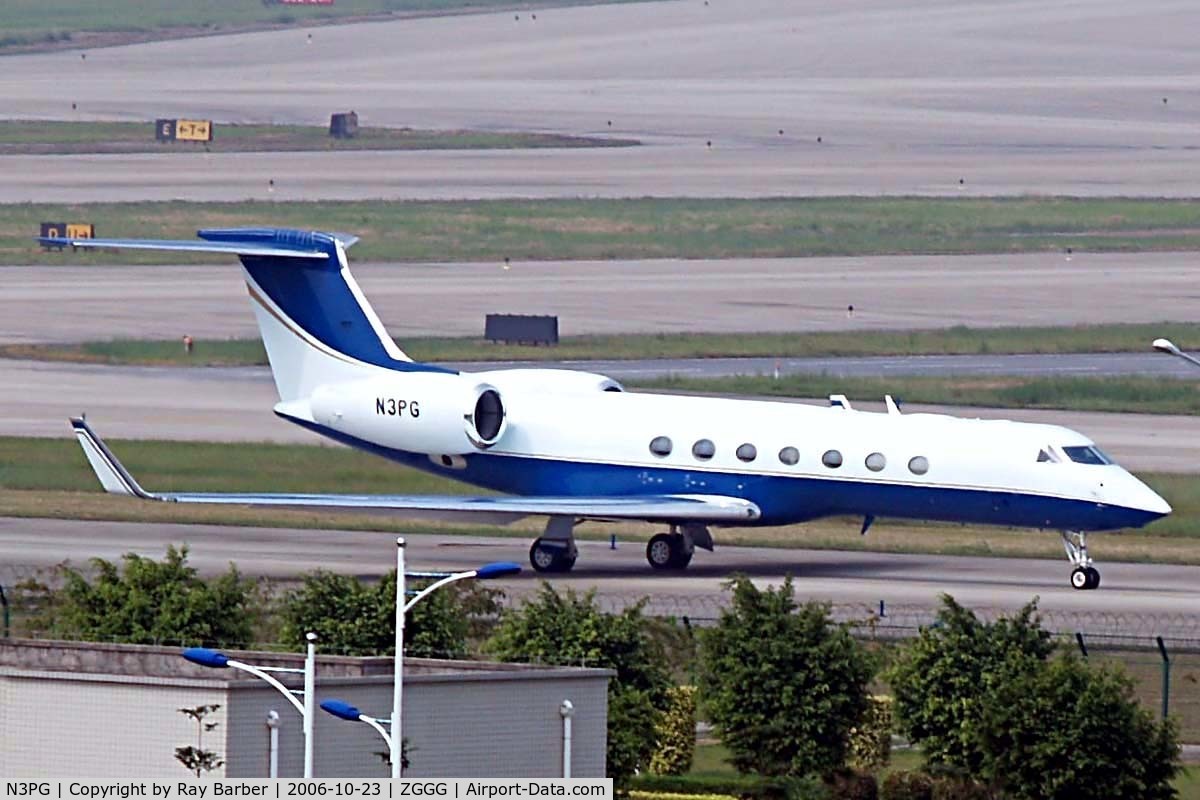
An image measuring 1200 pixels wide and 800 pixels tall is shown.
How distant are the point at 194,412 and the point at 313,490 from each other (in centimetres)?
1016

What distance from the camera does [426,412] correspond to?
4547cm

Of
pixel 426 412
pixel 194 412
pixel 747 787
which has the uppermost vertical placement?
pixel 194 412

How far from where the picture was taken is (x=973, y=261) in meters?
97.7

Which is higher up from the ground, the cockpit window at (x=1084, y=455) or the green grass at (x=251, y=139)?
the green grass at (x=251, y=139)

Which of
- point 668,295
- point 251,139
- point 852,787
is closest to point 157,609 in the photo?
point 852,787

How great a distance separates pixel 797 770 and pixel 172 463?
26.2m

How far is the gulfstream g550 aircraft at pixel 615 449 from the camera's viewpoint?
4278 cm

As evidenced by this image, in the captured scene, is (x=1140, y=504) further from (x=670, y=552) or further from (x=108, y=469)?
(x=108, y=469)

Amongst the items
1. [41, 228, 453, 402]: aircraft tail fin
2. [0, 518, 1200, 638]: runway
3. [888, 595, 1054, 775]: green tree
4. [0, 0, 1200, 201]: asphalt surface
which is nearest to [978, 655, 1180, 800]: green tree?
[888, 595, 1054, 775]: green tree

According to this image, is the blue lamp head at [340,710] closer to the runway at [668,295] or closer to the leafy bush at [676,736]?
the leafy bush at [676,736]

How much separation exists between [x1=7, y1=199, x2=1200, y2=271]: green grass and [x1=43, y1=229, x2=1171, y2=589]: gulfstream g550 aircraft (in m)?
47.2

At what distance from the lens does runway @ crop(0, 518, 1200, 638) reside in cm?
4009
